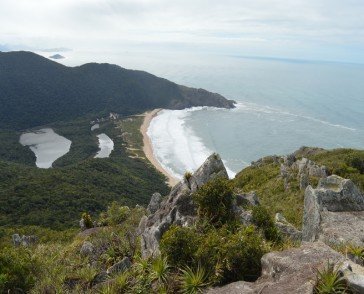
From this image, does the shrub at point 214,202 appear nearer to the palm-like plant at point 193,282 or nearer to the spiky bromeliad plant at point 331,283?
the palm-like plant at point 193,282

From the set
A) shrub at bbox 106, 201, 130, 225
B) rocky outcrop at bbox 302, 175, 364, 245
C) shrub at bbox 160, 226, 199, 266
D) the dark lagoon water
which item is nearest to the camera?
shrub at bbox 160, 226, 199, 266

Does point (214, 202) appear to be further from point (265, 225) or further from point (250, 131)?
point (250, 131)

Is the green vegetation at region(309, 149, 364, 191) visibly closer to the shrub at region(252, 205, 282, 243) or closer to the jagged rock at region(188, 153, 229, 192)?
the jagged rock at region(188, 153, 229, 192)

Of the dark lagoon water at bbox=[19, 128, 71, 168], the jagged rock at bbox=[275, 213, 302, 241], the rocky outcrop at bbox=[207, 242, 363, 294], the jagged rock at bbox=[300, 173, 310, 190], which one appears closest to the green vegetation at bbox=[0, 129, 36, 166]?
the dark lagoon water at bbox=[19, 128, 71, 168]

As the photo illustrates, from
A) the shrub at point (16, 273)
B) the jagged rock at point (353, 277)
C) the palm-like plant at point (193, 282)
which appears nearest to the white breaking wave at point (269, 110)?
the shrub at point (16, 273)

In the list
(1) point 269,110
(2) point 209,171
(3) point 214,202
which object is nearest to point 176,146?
(1) point 269,110
